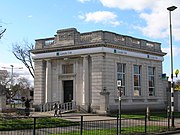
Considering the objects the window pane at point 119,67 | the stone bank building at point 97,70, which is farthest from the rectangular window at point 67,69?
the window pane at point 119,67

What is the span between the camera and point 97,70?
118 ft

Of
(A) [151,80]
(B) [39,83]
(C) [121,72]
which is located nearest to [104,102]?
(C) [121,72]

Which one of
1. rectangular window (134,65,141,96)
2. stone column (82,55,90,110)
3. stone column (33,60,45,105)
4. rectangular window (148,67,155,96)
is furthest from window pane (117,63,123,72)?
stone column (33,60,45,105)

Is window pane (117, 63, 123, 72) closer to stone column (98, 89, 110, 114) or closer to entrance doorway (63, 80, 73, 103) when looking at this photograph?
stone column (98, 89, 110, 114)

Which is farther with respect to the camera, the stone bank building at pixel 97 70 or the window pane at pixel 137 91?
the window pane at pixel 137 91

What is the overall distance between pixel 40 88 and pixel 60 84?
2.81m

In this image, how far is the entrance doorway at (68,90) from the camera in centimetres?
3909

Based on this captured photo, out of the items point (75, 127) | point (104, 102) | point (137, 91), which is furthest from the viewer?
point (137, 91)

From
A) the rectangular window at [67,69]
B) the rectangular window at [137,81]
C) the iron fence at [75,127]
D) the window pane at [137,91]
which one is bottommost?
the iron fence at [75,127]

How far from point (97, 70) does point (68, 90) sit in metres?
5.45

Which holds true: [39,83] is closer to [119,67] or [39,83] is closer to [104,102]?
[119,67]

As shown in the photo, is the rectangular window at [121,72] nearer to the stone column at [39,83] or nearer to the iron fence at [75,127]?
the stone column at [39,83]

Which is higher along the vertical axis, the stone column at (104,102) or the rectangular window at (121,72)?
the rectangular window at (121,72)

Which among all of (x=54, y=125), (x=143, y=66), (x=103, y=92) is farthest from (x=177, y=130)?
(x=143, y=66)
